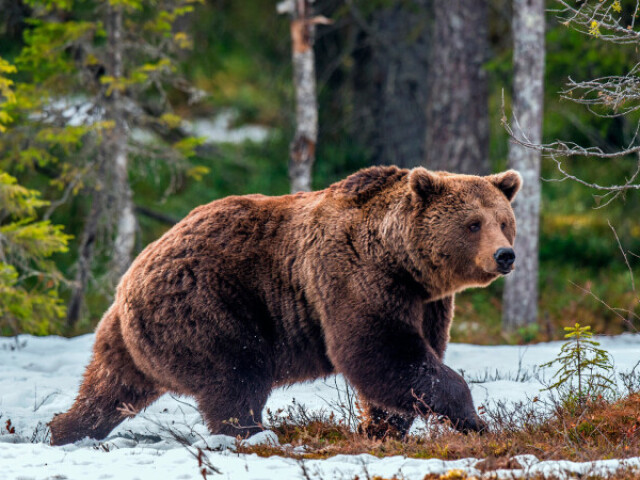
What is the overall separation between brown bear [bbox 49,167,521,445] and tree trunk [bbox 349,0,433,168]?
25.2 ft

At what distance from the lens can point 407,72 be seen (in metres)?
13.5


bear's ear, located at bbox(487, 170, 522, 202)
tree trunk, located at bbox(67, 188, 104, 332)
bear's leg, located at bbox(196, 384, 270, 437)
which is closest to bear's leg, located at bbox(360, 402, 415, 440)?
bear's leg, located at bbox(196, 384, 270, 437)

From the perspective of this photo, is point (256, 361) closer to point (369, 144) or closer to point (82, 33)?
point (82, 33)

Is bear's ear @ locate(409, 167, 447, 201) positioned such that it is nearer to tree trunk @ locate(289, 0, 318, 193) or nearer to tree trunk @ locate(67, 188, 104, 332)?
tree trunk @ locate(289, 0, 318, 193)

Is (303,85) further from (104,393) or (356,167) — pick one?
(104,393)

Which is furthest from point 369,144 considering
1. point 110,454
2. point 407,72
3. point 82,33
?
point 110,454

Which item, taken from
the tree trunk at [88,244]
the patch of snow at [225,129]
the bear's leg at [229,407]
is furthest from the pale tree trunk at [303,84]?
the patch of snow at [225,129]

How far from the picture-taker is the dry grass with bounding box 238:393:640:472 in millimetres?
4477

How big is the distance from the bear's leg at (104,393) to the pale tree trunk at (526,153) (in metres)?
5.61

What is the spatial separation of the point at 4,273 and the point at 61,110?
292 cm

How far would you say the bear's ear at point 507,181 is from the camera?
18.5ft

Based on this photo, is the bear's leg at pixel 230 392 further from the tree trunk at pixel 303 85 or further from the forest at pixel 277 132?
the tree trunk at pixel 303 85

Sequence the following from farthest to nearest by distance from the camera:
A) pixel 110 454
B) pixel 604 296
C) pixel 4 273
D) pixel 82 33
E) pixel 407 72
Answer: pixel 407 72 → pixel 604 296 → pixel 82 33 → pixel 4 273 → pixel 110 454

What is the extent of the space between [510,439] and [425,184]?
1815 millimetres
